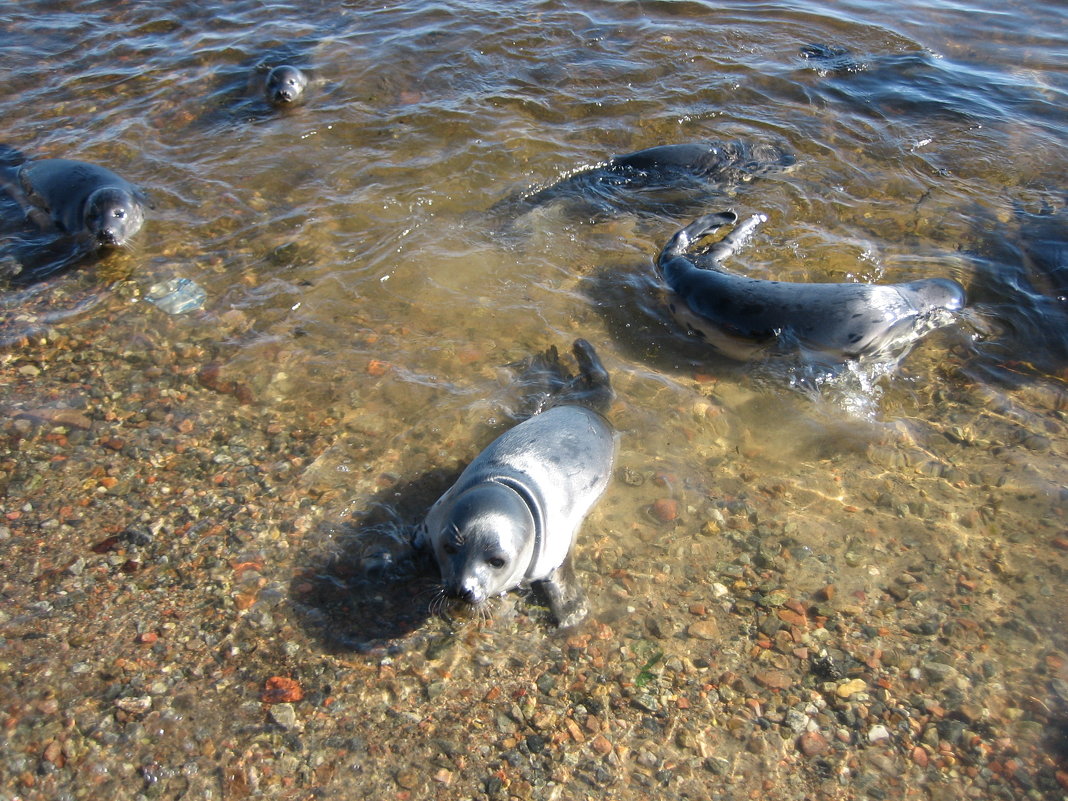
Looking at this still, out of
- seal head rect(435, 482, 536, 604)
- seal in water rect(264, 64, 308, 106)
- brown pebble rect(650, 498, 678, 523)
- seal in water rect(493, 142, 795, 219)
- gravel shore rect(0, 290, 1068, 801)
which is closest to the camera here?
gravel shore rect(0, 290, 1068, 801)

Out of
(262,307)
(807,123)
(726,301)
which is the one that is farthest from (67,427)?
(807,123)

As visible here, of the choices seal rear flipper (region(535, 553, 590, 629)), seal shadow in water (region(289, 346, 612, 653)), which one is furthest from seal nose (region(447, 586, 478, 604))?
seal rear flipper (region(535, 553, 590, 629))

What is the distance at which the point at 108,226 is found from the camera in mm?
5691

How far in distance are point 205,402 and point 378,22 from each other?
24.2ft

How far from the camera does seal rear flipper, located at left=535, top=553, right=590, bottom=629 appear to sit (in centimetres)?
359

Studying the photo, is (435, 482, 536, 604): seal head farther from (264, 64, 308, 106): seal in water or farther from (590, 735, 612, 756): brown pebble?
(264, 64, 308, 106): seal in water

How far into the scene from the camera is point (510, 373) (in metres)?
4.91

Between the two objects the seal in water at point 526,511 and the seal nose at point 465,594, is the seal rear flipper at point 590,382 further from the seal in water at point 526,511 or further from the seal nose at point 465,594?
the seal nose at point 465,594

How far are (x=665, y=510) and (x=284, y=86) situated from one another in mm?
6338

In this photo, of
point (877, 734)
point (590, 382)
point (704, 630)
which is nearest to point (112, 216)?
point (590, 382)

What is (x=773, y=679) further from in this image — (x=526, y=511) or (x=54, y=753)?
(x=54, y=753)

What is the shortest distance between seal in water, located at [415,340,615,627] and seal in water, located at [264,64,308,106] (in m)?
5.36

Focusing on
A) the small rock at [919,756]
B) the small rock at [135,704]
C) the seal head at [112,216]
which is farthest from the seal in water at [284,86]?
the small rock at [919,756]

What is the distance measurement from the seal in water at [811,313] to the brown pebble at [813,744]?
2.62m
